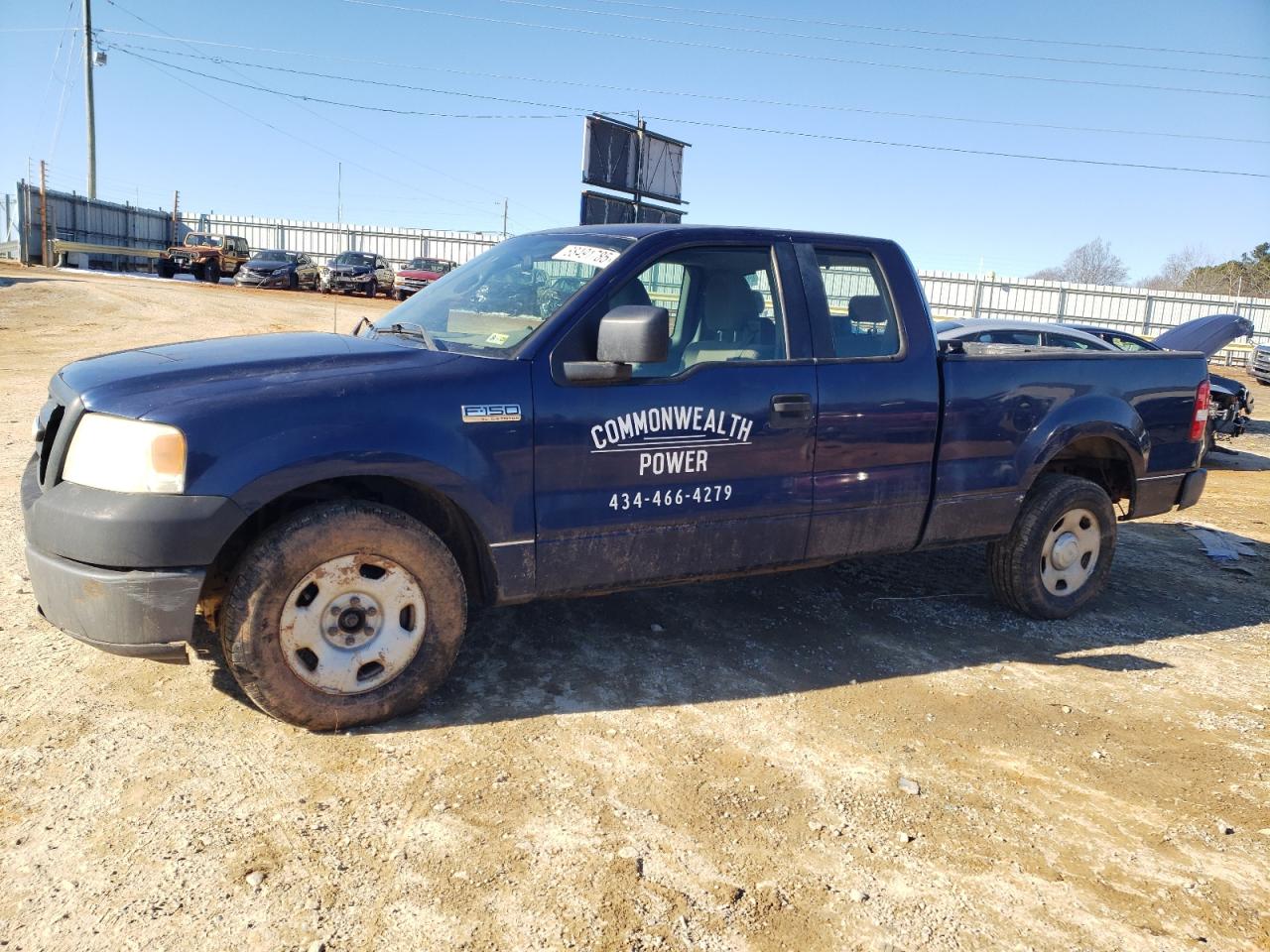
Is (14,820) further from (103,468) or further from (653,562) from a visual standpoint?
(653,562)

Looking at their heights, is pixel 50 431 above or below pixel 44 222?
below

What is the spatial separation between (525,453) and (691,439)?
707mm

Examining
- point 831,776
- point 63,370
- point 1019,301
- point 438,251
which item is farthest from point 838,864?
point 438,251

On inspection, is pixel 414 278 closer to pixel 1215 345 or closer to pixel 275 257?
pixel 275 257

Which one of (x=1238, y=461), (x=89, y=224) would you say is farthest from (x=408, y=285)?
(x=1238, y=461)

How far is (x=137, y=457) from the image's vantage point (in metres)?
2.98

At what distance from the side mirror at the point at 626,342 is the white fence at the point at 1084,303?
32.1 metres

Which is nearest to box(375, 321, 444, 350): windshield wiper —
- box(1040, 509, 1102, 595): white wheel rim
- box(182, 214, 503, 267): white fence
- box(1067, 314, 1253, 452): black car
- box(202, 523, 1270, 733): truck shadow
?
box(202, 523, 1270, 733): truck shadow

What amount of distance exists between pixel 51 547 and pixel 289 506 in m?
0.76

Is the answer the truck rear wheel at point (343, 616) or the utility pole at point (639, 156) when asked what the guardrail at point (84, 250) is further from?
the truck rear wheel at point (343, 616)

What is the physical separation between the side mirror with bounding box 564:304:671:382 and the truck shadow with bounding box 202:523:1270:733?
1.32m

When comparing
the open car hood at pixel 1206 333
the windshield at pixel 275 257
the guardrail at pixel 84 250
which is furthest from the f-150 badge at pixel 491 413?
the guardrail at pixel 84 250

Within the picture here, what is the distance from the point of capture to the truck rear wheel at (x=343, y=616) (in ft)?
10.4

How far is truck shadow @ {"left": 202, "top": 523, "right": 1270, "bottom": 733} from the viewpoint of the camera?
152 inches
